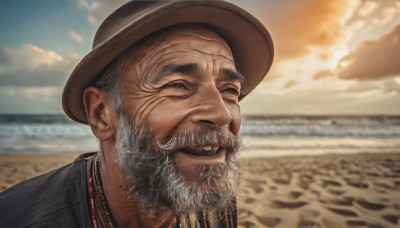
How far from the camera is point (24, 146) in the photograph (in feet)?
40.7

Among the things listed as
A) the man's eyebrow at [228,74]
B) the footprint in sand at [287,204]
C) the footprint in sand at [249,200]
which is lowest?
the footprint in sand at [287,204]

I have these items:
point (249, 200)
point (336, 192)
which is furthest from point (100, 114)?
point (336, 192)

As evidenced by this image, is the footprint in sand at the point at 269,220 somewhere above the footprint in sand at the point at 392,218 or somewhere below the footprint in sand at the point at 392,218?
above

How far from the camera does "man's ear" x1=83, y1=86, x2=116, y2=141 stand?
5.92 ft

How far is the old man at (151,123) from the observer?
154cm

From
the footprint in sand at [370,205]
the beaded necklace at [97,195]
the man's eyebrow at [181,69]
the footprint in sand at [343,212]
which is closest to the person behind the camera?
the man's eyebrow at [181,69]

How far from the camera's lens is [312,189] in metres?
5.93

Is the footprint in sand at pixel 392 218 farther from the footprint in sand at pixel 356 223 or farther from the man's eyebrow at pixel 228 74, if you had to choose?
the man's eyebrow at pixel 228 74

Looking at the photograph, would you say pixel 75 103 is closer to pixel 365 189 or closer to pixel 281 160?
pixel 365 189

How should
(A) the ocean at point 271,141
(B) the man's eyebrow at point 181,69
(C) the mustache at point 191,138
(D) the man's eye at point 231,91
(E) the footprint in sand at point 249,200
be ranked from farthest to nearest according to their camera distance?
1. (A) the ocean at point 271,141
2. (E) the footprint in sand at point 249,200
3. (D) the man's eye at point 231,91
4. (B) the man's eyebrow at point 181,69
5. (C) the mustache at point 191,138

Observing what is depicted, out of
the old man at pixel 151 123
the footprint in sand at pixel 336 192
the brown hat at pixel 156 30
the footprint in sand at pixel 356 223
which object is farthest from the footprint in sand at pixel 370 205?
the old man at pixel 151 123

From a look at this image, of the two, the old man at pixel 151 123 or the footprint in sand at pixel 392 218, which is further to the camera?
the footprint in sand at pixel 392 218

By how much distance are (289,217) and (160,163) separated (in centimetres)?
345

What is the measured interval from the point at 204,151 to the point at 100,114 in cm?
74
